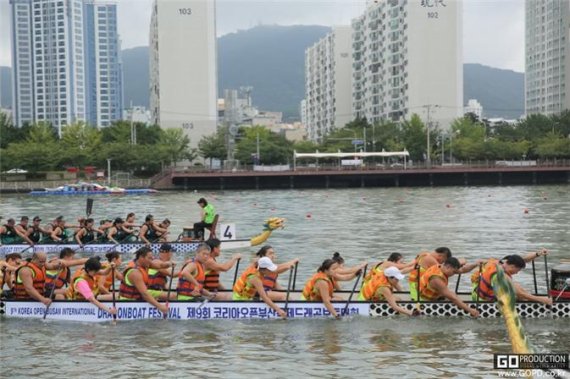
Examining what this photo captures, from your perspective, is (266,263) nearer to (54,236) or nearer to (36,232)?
(54,236)

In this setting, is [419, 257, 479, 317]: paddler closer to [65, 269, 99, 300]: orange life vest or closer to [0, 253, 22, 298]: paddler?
[65, 269, 99, 300]: orange life vest

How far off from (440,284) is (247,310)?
4.09 metres

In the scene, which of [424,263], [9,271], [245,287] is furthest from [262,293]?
[9,271]

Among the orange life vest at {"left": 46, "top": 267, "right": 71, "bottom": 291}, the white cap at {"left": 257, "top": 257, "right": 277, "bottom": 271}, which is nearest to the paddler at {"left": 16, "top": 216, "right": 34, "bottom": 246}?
the orange life vest at {"left": 46, "top": 267, "right": 71, "bottom": 291}

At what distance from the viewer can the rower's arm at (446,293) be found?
17156 mm

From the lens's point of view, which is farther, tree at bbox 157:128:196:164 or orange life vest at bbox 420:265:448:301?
tree at bbox 157:128:196:164

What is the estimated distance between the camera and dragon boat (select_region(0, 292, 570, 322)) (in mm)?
17422

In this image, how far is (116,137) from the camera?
127 meters

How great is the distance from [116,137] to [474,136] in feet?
181

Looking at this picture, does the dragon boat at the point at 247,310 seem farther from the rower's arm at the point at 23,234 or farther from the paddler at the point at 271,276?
the rower's arm at the point at 23,234

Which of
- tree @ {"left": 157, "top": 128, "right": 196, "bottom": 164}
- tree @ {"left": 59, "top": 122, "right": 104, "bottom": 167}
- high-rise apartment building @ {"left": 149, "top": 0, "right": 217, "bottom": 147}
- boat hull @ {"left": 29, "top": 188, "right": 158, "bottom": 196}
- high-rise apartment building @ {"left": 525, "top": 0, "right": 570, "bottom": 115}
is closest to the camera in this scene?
boat hull @ {"left": 29, "top": 188, "right": 158, "bottom": 196}

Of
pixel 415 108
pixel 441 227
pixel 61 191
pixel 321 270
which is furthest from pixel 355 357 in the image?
pixel 415 108

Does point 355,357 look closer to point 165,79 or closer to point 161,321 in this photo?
point 161,321

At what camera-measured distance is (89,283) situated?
17844 mm
